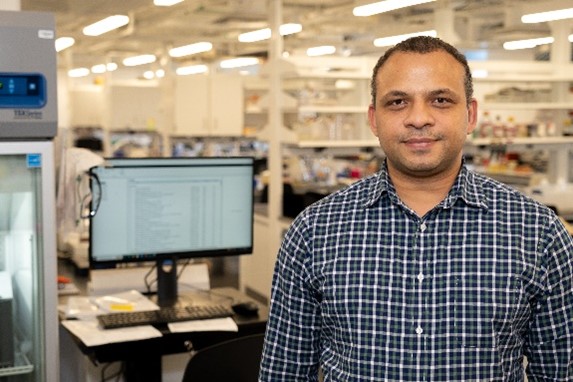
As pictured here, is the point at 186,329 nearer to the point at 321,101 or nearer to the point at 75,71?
the point at 321,101

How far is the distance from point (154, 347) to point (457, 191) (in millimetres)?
1415

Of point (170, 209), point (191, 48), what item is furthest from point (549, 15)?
point (191, 48)

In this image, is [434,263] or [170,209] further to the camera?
[170,209]

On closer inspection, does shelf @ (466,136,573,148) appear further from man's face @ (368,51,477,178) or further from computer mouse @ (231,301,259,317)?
man's face @ (368,51,477,178)

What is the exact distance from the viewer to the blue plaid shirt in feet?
4.92

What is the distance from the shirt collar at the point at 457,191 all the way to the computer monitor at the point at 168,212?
1493 millimetres

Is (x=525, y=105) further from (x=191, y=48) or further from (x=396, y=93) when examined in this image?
(x=191, y=48)

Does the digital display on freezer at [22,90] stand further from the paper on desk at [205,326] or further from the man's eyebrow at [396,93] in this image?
the man's eyebrow at [396,93]

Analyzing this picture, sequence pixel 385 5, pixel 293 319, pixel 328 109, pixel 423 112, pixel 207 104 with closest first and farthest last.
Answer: pixel 423 112 → pixel 293 319 → pixel 385 5 → pixel 328 109 → pixel 207 104

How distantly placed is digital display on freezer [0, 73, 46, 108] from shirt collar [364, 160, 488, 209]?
1.02m

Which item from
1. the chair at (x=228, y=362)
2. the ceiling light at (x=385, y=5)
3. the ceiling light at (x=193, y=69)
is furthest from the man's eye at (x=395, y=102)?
the ceiling light at (x=193, y=69)

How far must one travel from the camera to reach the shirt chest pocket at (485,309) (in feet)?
4.90

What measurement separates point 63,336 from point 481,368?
7.25ft

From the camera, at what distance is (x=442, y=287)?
4.96 feet
